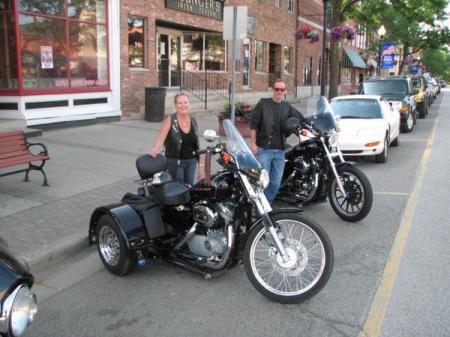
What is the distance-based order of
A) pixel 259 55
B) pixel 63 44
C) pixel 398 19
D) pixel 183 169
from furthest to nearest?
pixel 398 19, pixel 259 55, pixel 63 44, pixel 183 169

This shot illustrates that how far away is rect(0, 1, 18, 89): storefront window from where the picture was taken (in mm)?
12531

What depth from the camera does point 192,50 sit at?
72.0 feet

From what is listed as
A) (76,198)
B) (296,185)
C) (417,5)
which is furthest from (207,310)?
(417,5)

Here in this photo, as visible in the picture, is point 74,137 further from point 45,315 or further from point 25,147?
point 45,315

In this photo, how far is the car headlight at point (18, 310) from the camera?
7.48ft

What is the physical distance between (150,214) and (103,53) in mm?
11677

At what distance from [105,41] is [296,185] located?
1044 cm

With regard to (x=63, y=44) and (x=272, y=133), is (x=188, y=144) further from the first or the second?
(x=63, y=44)

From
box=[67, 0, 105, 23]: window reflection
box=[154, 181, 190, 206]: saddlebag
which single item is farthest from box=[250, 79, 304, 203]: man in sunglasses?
box=[67, 0, 105, 23]: window reflection

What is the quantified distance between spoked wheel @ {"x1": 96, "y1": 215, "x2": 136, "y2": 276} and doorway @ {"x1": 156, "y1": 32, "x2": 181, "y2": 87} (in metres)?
15.7

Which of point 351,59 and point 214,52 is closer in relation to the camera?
point 214,52

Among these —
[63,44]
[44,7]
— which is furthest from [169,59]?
[44,7]

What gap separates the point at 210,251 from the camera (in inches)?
175

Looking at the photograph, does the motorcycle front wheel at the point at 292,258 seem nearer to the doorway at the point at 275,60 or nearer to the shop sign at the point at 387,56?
the doorway at the point at 275,60
